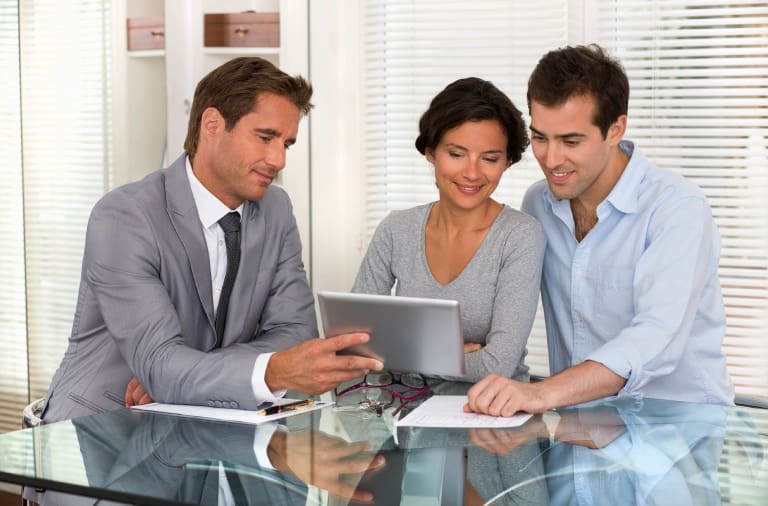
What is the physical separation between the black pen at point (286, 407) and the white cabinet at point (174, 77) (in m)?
1.62

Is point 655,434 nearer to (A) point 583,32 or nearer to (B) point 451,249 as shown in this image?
(B) point 451,249

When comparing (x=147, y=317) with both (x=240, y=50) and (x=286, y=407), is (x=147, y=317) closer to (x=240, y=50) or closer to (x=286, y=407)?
(x=286, y=407)

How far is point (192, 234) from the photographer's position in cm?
226

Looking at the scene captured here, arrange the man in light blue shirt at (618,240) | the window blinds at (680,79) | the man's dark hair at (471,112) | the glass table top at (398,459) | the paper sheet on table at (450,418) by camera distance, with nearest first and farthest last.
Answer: the glass table top at (398,459) < the paper sheet on table at (450,418) < the man in light blue shirt at (618,240) < the man's dark hair at (471,112) < the window blinds at (680,79)

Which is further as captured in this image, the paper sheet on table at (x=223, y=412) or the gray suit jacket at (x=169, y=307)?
the gray suit jacket at (x=169, y=307)

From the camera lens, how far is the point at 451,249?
254 centimetres

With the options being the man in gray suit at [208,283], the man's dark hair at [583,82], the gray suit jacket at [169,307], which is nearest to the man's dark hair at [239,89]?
the man in gray suit at [208,283]

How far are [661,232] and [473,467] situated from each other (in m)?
0.96

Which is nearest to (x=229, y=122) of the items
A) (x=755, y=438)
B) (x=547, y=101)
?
(x=547, y=101)

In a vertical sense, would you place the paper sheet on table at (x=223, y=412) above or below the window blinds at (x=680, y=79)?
below

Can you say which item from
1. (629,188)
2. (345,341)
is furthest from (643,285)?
(345,341)

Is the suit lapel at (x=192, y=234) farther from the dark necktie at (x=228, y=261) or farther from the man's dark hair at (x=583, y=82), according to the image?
the man's dark hair at (x=583, y=82)

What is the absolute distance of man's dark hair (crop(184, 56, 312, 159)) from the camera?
2395 mm

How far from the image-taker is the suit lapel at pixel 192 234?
2.25m
